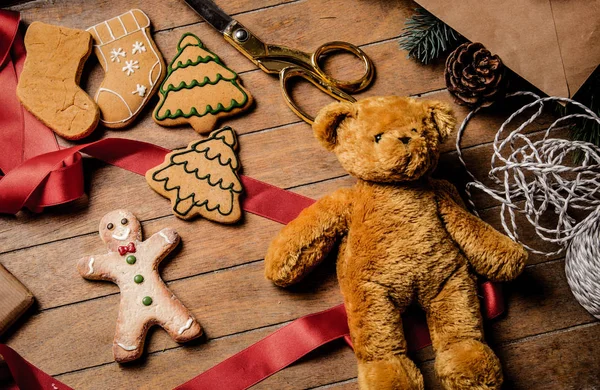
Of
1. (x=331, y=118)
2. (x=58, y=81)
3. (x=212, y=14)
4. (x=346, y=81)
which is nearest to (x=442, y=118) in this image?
(x=331, y=118)

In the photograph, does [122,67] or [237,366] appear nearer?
[237,366]

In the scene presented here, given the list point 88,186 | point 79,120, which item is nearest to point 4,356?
point 88,186

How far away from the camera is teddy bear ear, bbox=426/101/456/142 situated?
2.94 feet

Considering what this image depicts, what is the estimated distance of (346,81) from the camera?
3.70 ft

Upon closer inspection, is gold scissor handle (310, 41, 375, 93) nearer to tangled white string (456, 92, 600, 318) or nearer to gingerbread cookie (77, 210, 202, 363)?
tangled white string (456, 92, 600, 318)

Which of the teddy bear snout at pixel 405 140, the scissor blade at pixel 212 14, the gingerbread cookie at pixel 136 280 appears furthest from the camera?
the scissor blade at pixel 212 14

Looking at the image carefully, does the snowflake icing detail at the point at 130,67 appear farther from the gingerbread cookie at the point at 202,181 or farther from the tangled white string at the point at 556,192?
the tangled white string at the point at 556,192

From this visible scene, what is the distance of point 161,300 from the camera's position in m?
1.02

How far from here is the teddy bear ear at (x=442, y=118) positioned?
2.94ft

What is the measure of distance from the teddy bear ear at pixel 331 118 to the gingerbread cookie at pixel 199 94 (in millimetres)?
238

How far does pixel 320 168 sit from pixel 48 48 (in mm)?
619

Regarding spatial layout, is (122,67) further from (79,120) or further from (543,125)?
(543,125)

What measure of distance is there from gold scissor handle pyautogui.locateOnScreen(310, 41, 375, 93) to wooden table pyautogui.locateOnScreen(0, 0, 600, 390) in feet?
0.09

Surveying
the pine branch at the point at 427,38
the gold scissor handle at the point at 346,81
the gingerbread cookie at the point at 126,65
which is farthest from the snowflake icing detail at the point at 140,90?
the pine branch at the point at 427,38
